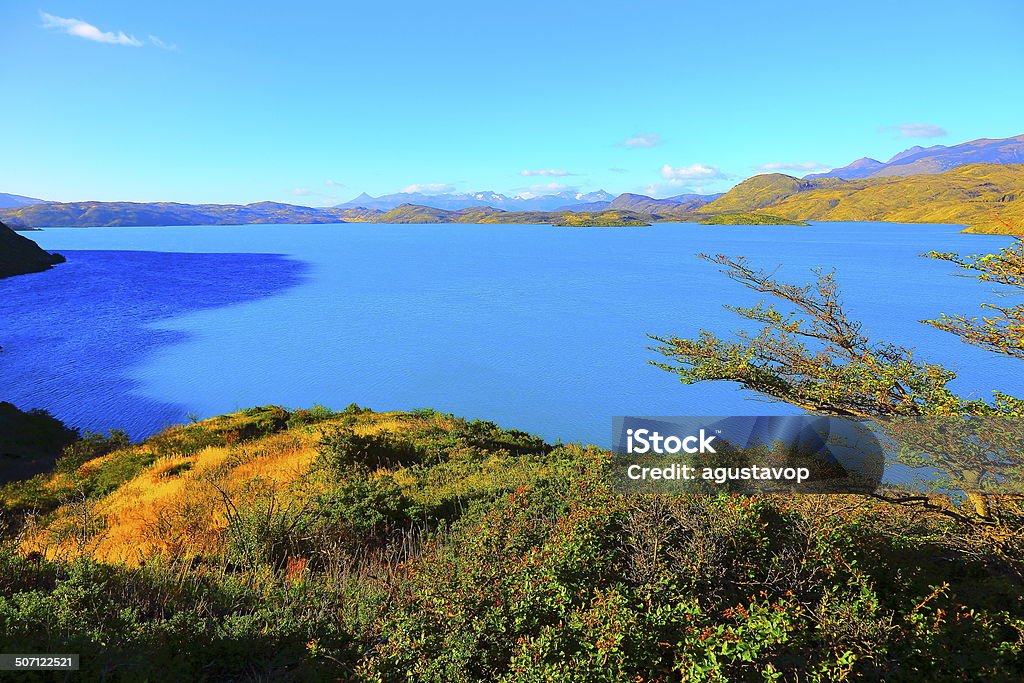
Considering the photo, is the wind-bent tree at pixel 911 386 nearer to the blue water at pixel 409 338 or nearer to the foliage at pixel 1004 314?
the foliage at pixel 1004 314

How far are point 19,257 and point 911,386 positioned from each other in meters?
132

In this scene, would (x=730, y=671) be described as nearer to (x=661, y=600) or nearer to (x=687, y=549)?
(x=661, y=600)

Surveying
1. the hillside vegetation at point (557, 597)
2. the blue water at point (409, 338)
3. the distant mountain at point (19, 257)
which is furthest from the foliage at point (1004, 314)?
the distant mountain at point (19, 257)

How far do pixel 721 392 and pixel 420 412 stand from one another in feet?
78.5

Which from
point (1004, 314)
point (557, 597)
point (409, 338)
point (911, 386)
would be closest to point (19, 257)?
point (409, 338)

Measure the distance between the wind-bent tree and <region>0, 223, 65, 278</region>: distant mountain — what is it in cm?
11884

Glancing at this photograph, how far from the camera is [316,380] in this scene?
135 ft

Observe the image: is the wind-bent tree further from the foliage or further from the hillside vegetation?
the hillside vegetation

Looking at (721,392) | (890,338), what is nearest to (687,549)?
(721,392)

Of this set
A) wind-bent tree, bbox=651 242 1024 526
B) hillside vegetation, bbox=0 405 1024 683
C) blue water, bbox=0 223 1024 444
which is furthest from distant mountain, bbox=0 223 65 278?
wind-bent tree, bbox=651 242 1024 526

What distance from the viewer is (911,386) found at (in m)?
8.87

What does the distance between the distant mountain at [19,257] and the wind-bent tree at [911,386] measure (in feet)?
390

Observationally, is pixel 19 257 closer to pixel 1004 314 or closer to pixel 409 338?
pixel 409 338

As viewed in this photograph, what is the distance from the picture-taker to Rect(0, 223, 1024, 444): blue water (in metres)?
35.2
